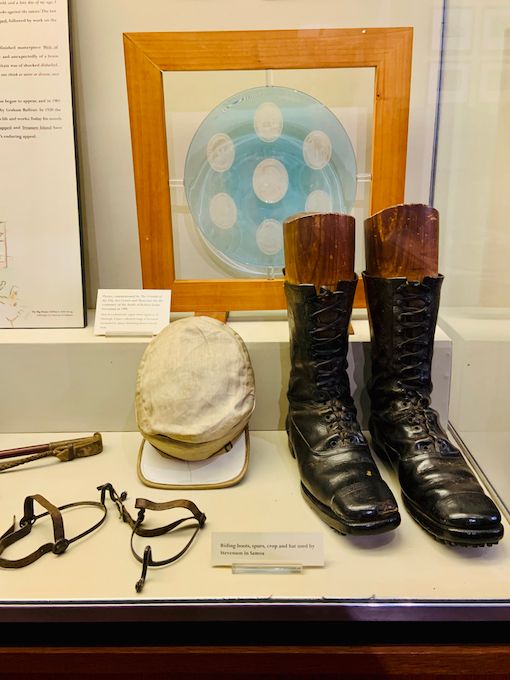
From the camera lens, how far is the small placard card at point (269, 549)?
0.73 metres

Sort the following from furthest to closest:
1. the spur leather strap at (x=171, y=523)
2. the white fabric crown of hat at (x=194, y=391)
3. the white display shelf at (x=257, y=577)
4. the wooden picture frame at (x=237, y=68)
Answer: the wooden picture frame at (x=237, y=68), the white fabric crown of hat at (x=194, y=391), the spur leather strap at (x=171, y=523), the white display shelf at (x=257, y=577)

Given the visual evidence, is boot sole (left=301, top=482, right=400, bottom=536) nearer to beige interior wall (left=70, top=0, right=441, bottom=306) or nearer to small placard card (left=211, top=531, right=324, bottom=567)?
small placard card (left=211, top=531, right=324, bottom=567)

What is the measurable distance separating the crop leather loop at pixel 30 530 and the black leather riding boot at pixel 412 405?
0.49m

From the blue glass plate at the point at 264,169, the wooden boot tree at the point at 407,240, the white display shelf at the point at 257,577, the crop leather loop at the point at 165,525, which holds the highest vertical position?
the blue glass plate at the point at 264,169

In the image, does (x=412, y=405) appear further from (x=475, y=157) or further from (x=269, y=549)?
(x=475, y=157)

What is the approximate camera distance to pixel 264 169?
3.78 ft

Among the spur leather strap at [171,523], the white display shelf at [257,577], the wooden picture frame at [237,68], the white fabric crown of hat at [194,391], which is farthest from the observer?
the wooden picture frame at [237,68]

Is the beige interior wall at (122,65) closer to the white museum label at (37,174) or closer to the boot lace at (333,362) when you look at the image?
the white museum label at (37,174)

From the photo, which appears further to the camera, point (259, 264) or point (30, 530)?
point (259, 264)

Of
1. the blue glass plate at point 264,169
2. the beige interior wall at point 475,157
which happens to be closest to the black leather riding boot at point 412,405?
the beige interior wall at point 475,157

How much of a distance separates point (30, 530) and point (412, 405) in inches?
25.4

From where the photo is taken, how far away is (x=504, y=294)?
0.95 meters

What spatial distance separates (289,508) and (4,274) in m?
0.78

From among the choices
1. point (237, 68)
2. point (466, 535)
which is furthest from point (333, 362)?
point (237, 68)
